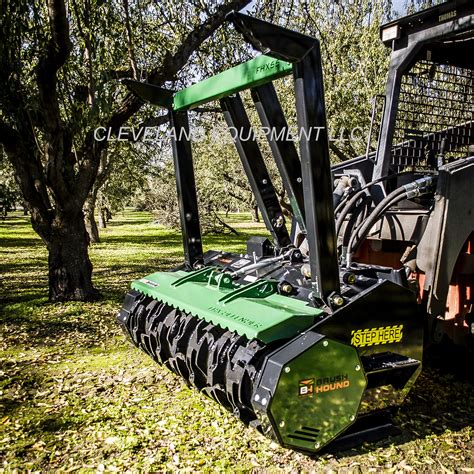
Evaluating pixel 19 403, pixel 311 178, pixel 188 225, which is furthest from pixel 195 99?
pixel 19 403

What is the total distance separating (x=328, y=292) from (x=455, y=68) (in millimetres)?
2922

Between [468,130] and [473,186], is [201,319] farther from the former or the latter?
[468,130]

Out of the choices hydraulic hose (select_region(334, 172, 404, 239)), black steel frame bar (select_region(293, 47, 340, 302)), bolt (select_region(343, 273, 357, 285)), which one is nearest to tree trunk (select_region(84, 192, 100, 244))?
hydraulic hose (select_region(334, 172, 404, 239))

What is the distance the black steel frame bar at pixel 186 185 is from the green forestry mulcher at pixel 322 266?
0.01m

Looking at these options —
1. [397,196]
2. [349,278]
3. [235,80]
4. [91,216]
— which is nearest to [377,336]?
[349,278]

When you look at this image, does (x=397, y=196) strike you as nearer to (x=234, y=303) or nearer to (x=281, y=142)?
(x=281, y=142)

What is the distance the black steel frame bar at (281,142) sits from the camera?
14.3 ft

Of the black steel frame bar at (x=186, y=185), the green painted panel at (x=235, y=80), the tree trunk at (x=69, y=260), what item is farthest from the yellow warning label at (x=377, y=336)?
the tree trunk at (x=69, y=260)

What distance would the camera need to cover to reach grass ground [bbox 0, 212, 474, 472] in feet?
11.0

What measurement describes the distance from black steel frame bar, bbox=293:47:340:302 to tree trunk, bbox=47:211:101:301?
525cm

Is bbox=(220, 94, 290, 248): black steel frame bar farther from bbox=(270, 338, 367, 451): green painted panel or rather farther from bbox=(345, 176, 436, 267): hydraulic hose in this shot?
bbox=(270, 338, 367, 451): green painted panel

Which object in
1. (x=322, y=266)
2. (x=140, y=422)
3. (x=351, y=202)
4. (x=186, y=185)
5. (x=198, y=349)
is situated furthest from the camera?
(x=186, y=185)

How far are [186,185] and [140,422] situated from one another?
199 cm

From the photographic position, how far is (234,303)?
3615mm
